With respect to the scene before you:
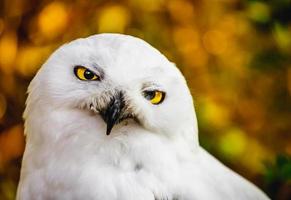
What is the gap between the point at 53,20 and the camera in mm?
1724

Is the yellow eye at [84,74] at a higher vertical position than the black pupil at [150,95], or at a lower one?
higher

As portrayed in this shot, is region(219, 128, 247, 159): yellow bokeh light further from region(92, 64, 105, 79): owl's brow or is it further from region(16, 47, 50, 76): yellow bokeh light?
region(92, 64, 105, 79): owl's brow

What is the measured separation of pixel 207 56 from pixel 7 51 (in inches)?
20.0

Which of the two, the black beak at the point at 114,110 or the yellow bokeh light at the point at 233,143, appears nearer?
the black beak at the point at 114,110

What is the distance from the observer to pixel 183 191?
3.90 ft

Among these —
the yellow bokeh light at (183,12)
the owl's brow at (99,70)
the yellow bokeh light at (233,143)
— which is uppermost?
the yellow bokeh light at (183,12)

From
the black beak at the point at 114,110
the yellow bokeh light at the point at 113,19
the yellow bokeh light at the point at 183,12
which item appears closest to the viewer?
the black beak at the point at 114,110

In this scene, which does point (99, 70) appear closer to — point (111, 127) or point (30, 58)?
point (111, 127)

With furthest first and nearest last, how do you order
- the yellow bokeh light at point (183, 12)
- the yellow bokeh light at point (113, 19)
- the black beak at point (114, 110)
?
the yellow bokeh light at point (183, 12) < the yellow bokeh light at point (113, 19) < the black beak at point (114, 110)

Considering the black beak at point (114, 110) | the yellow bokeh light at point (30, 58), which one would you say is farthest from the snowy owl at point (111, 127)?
the yellow bokeh light at point (30, 58)

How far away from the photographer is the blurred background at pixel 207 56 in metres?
1.72

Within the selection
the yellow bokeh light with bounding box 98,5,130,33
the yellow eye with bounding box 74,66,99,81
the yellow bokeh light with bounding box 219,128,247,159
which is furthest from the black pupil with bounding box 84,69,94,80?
the yellow bokeh light with bounding box 219,128,247,159

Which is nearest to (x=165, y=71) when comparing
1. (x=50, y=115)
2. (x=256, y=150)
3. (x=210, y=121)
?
(x=50, y=115)

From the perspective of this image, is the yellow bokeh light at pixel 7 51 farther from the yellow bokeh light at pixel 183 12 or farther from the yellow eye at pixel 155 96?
the yellow eye at pixel 155 96
